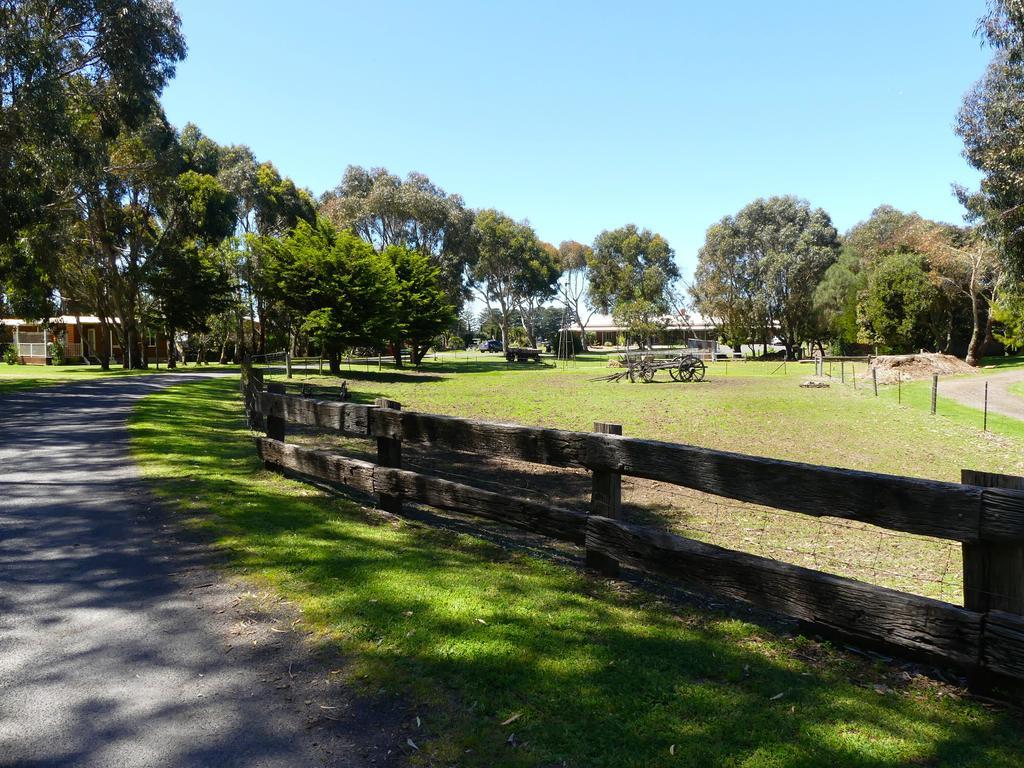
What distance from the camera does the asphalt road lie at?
8.85 ft

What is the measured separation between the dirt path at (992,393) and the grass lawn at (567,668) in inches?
746

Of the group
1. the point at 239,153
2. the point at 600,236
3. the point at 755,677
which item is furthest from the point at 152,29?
the point at 600,236

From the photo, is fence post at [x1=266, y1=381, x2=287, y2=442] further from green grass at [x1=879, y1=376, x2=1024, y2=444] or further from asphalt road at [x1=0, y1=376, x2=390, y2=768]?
green grass at [x1=879, y1=376, x2=1024, y2=444]

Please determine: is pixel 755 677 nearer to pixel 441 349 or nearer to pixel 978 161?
pixel 978 161

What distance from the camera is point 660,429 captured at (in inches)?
626

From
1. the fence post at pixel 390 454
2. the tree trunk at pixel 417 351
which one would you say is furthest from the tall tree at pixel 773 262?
the fence post at pixel 390 454

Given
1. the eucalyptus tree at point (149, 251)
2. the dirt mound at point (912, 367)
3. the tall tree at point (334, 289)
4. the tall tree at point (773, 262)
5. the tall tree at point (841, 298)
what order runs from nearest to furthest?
the dirt mound at point (912, 367), the tall tree at point (334, 289), the eucalyptus tree at point (149, 251), the tall tree at point (841, 298), the tall tree at point (773, 262)

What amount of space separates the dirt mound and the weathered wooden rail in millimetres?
31706

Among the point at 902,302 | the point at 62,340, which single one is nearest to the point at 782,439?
the point at 902,302

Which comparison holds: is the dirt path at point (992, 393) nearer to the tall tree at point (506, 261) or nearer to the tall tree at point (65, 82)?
the tall tree at point (65, 82)

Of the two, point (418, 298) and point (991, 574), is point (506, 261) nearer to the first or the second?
point (418, 298)

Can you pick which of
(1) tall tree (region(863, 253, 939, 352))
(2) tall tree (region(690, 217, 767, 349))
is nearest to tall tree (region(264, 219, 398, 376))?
(1) tall tree (region(863, 253, 939, 352))

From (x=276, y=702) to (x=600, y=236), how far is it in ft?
281

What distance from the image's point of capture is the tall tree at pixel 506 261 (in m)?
66.8
